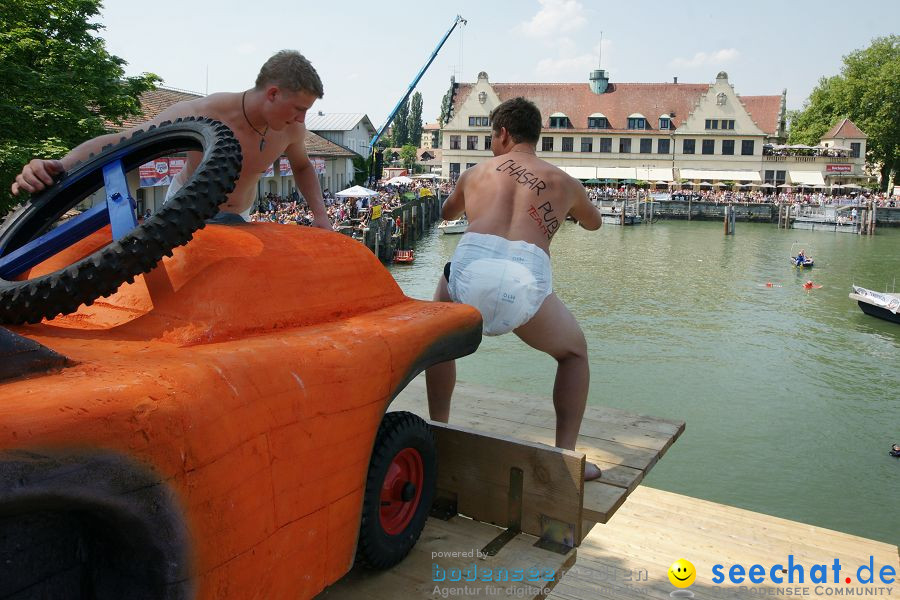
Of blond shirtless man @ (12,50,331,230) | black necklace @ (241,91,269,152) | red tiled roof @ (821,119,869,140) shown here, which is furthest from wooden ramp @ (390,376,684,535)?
red tiled roof @ (821,119,869,140)

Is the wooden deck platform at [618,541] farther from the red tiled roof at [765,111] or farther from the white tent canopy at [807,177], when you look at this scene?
the red tiled roof at [765,111]

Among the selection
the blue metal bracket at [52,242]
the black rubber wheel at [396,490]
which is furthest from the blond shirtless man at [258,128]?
the black rubber wheel at [396,490]

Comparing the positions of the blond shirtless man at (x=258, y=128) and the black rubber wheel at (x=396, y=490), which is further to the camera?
the blond shirtless man at (x=258, y=128)

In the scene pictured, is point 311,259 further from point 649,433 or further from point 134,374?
point 649,433

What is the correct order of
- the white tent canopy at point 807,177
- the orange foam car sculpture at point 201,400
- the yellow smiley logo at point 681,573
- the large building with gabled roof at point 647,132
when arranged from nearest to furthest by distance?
1. the orange foam car sculpture at point 201,400
2. the yellow smiley logo at point 681,573
3. the white tent canopy at point 807,177
4. the large building with gabled roof at point 647,132

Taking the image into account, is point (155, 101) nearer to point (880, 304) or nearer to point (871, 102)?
point (880, 304)

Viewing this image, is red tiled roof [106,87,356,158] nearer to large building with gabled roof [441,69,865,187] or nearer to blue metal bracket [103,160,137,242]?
blue metal bracket [103,160,137,242]

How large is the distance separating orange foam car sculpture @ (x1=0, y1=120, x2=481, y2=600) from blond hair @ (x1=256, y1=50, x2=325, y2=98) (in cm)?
40

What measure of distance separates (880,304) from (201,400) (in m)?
25.0

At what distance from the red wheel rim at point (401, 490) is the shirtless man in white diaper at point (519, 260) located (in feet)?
2.49

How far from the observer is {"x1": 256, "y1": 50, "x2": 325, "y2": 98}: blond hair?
2971 mm

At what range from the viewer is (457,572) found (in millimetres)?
2762

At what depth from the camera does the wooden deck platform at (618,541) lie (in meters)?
2.78

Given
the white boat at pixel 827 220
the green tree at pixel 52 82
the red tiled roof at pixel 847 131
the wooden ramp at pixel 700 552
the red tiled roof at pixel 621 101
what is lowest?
the wooden ramp at pixel 700 552
